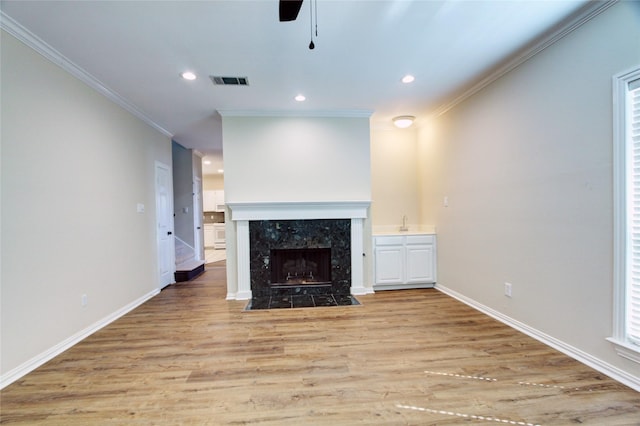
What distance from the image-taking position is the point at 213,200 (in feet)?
31.3

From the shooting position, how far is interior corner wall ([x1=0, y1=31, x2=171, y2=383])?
6.74 ft

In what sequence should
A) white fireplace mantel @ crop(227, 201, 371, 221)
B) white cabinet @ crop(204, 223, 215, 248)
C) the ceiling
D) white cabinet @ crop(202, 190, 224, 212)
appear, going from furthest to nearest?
white cabinet @ crop(202, 190, 224, 212), white cabinet @ crop(204, 223, 215, 248), white fireplace mantel @ crop(227, 201, 371, 221), the ceiling

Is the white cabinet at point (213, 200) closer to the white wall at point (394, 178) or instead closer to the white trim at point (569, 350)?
the white wall at point (394, 178)

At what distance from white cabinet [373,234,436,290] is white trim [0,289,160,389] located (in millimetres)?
3385

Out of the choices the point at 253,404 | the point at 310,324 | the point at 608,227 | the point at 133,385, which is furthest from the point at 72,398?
the point at 608,227

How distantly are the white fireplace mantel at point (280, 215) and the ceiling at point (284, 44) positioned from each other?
1394 mm

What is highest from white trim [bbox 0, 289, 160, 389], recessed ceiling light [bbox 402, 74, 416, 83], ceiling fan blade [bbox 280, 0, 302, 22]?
recessed ceiling light [bbox 402, 74, 416, 83]

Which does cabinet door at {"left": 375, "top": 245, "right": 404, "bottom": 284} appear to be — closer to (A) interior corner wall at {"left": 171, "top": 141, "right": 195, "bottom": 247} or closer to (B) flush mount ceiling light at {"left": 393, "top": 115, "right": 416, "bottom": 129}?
(B) flush mount ceiling light at {"left": 393, "top": 115, "right": 416, "bottom": 129}

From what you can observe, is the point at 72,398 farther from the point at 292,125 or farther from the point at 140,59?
the point at 292,125

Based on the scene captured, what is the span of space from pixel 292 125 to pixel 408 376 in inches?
132

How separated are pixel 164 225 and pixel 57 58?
273 centimetres

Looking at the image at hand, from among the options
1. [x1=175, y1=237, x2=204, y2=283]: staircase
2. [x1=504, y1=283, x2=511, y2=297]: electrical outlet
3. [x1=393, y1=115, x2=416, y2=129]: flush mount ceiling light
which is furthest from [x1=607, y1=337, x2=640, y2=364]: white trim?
[x1=175, y1=237, x2=204, y2=283]: staircase

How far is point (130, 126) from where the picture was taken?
12.0ft

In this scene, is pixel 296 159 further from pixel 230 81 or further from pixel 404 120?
pixel 404 120
